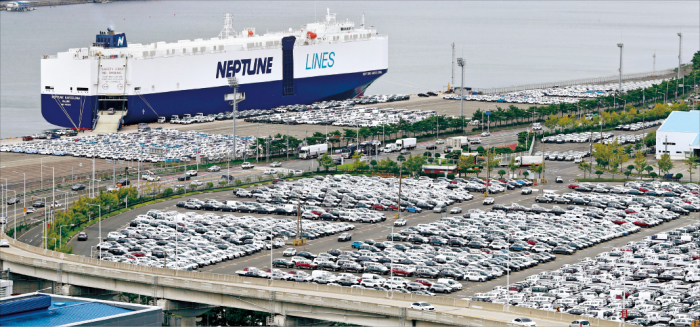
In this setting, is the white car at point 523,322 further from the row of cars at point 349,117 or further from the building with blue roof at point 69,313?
the row of cars at point 349,117

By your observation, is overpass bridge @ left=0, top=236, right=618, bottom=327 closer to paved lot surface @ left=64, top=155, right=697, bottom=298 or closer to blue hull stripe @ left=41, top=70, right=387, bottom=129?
paved lot surface @ left=64, top=155, right=697, bottom=298

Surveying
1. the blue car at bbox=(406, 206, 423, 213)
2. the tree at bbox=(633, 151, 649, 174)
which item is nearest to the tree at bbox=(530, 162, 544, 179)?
the tree at bbox=(633, 151, 649, 174)

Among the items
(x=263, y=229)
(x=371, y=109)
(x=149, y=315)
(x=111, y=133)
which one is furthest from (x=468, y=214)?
(x=371, y=109)

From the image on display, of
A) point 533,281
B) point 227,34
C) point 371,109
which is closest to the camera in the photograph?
point 533,281

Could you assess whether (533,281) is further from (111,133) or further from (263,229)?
(111,133)

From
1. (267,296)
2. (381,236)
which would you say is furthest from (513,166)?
(267,296)

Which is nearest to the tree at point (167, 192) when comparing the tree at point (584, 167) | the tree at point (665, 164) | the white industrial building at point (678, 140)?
the tree at point (584, 167)
